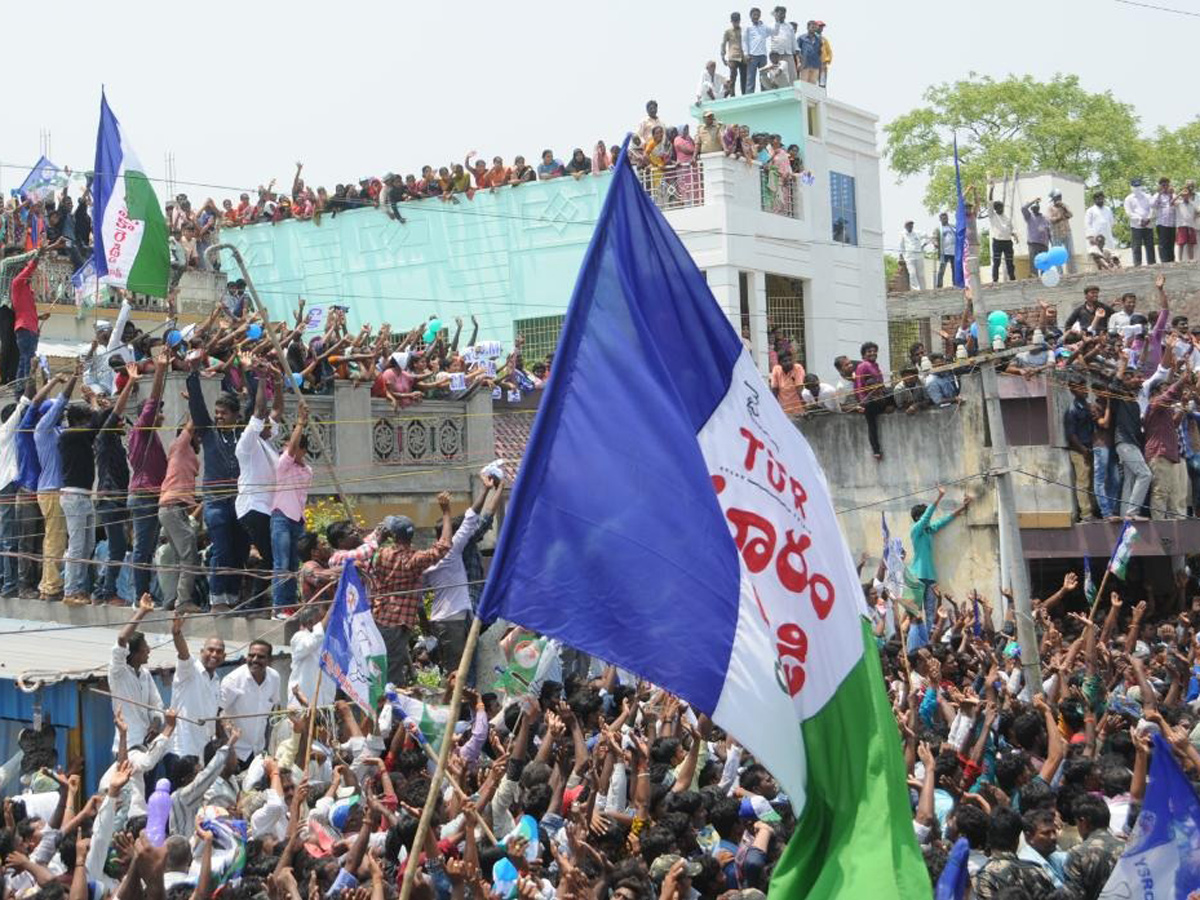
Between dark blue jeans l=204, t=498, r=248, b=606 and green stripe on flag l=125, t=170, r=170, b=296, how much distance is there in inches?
103

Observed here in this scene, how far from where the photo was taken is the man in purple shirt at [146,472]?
49.3 feet

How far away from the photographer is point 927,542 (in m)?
19.1

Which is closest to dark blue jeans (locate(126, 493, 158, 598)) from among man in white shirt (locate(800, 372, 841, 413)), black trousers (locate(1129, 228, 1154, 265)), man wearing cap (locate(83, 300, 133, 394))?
man wearing cap (locate(83, 300, 133, 394))

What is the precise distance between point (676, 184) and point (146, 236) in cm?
1333

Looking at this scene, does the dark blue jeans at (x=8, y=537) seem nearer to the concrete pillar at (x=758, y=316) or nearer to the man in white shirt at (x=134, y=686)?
the man in white shirt at (x=134, y=686)

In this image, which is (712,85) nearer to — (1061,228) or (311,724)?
(1061,228)

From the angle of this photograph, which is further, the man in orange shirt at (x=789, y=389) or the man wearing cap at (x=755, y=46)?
the man wearing cap at (x=755, y=46)

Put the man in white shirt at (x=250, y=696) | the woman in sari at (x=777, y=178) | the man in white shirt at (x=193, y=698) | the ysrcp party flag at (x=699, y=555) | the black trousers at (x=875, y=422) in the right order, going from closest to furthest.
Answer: the ysrcp party flag at (x=699, y=555), the man in white shirt at (x=193, y=698), the man in white shirt at (x=250, y=696), the black trousers at (x=875, y=422), the woman in sari at (x=777, y=178)

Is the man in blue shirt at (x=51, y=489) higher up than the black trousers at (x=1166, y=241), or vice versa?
the black trousers at (x=1166, y=241)

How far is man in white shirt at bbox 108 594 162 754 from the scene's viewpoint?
11.3m

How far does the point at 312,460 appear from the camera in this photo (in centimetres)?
1764

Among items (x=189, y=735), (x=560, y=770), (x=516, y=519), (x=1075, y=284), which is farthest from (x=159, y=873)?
(x=1075, y=284)

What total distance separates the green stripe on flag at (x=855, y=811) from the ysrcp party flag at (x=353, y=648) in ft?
14.5

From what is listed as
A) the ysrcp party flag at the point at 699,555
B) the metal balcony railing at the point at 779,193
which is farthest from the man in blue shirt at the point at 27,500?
the metal balcony railing at the point at 779,193
